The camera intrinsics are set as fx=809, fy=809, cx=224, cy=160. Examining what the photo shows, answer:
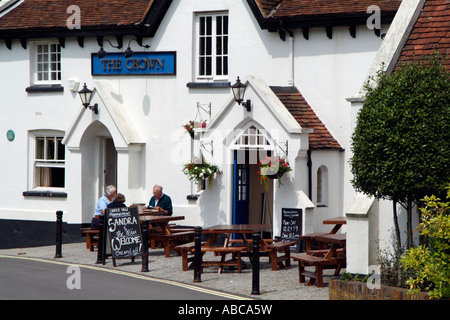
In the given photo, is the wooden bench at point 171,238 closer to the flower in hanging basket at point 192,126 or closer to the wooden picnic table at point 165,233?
the wooden picnic table at point 165,233

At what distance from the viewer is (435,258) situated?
1160cm

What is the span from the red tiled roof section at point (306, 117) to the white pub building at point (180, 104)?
4 centimetres

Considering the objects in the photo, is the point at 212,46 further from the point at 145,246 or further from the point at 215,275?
the point at 215,275

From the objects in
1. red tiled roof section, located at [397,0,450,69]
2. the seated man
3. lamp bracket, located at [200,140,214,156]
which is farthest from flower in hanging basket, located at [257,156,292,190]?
red tiled roof section, located at [397,0,450,69]

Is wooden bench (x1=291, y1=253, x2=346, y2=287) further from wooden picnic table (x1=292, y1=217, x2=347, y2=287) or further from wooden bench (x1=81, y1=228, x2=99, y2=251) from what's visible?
wooden bench (x1=81, y1=228, x2=99, y2=251)

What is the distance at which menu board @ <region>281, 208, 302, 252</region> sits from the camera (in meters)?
18.1

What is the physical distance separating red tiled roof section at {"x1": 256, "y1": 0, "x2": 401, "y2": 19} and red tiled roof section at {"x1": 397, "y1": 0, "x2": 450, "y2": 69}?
8.86 ft

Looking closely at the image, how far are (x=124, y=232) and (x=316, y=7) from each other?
23.1 ft

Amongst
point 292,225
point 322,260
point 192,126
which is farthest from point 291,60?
point 322,260

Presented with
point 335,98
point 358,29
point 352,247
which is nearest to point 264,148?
point 335,98

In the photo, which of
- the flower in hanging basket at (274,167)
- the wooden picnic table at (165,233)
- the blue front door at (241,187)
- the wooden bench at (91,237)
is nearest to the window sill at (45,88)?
the wooden bench at (91,237)

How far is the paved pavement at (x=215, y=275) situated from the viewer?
13617mm
